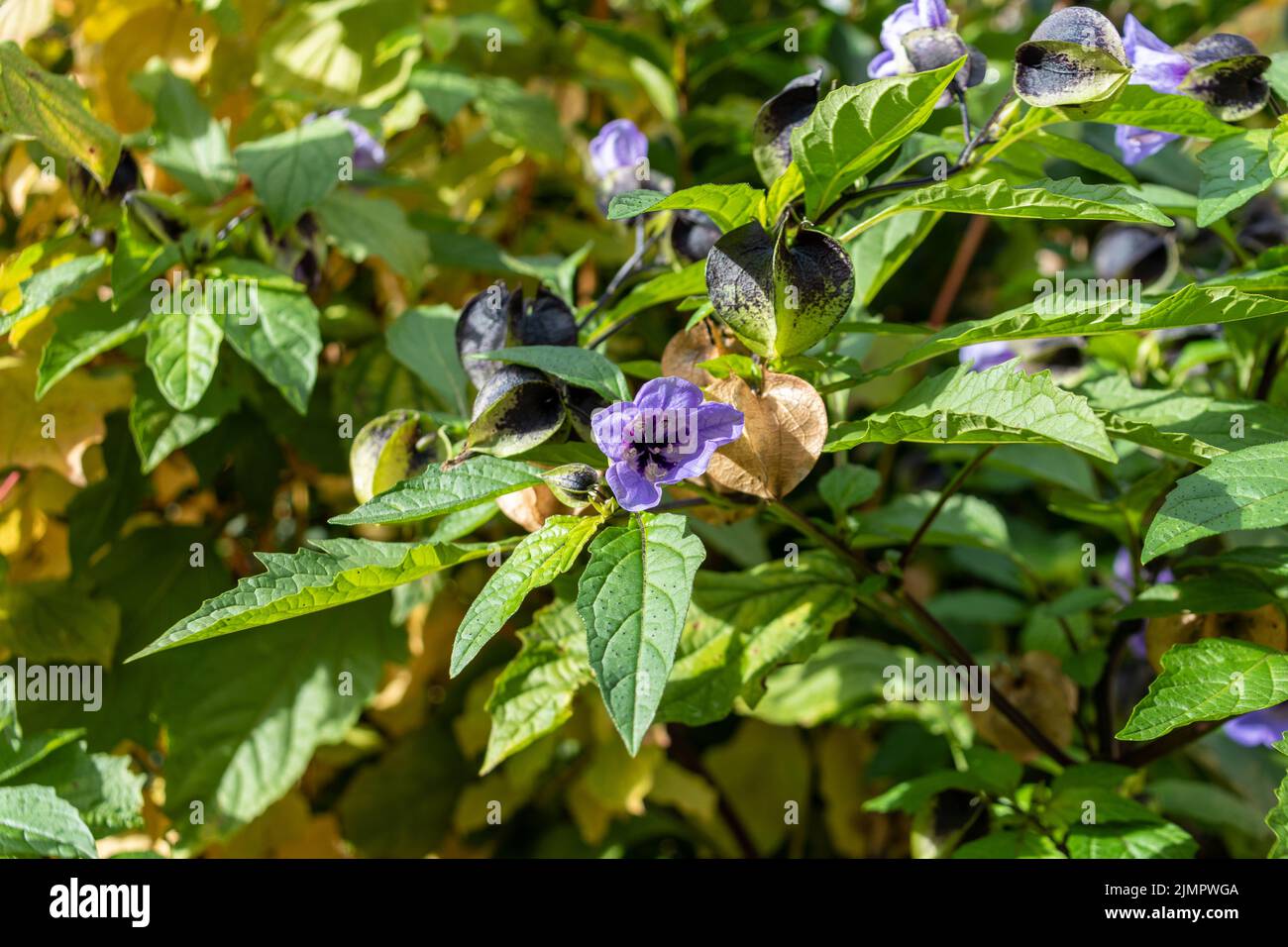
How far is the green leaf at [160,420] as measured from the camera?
3.52ft

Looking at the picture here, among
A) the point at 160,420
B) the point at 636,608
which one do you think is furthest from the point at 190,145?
the point at 636,608

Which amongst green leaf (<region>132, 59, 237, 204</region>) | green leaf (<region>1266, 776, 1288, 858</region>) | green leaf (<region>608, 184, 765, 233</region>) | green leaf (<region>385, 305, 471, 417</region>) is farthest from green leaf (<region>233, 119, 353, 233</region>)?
green leaf (<region>1266, 776, 1288, 858</region>)

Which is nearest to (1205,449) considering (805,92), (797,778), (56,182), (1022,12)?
(805,92)

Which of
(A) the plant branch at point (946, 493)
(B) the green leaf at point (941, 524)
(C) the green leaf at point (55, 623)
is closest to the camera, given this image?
(A) the plant branch at point (946, 493)

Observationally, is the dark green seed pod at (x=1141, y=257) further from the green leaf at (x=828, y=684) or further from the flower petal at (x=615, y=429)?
the flower petal at (x=615, y=429)

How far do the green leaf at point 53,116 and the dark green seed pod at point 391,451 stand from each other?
397 millimetres

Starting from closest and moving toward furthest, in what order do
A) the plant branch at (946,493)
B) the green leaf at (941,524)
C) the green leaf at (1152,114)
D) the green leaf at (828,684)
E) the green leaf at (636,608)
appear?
the green leaf at (636,608) → the green leaf at (1152,114) → the plant branch at (946,493) → the green leaf at (941,524) → the green leaf at (828,684)

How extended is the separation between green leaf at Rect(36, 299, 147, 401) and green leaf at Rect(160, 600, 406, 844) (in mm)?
372

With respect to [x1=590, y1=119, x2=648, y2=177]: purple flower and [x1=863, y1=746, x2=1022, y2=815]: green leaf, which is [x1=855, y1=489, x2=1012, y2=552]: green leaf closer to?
[x1=863, y1=746, x2=1022, y2=815]: green leaf

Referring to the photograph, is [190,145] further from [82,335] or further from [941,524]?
[941,524]

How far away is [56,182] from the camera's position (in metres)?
1.30

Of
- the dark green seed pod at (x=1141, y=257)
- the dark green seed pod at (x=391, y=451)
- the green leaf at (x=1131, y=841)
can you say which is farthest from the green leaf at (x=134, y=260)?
the dark green seed pod at (x=1141, y=257)

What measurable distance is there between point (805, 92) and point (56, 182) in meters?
0.92
